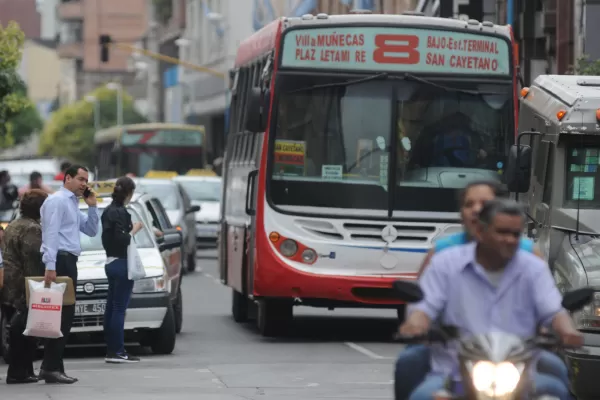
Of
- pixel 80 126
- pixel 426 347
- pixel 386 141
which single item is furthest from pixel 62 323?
pixel 80 126

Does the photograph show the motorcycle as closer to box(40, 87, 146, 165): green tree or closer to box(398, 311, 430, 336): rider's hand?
box(398, 311, 430, 336): rider's hand

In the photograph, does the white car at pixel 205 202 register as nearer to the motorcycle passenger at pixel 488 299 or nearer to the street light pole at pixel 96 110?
the motorcycle passenger at pixel 488 299

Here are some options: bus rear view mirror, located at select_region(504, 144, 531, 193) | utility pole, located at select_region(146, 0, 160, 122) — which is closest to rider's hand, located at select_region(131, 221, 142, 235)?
bus rear view mirror, located at select_region(504, 144, 531, 193)

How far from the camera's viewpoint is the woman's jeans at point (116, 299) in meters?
15.5

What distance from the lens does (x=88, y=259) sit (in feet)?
55.1

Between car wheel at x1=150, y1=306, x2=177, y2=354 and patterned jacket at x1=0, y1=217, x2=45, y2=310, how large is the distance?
229 cm

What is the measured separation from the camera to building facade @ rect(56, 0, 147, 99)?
156 meters

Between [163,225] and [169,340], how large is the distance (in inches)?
123

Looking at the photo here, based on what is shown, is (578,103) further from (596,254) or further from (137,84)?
(137,84)

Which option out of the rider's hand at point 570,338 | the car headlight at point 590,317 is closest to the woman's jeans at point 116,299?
the car headlight at point 590,317

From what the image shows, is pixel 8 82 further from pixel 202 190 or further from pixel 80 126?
pixel 80 126

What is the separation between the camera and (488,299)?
6.89 m

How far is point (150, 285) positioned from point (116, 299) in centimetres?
103

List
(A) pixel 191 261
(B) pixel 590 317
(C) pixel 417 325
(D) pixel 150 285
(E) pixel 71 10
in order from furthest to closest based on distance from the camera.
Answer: (E) pixel 71 10 < (A) pixel 191 261 < (D) pixel 150 285 < (B) pixel 590 317 < (C) pixel 417 325
